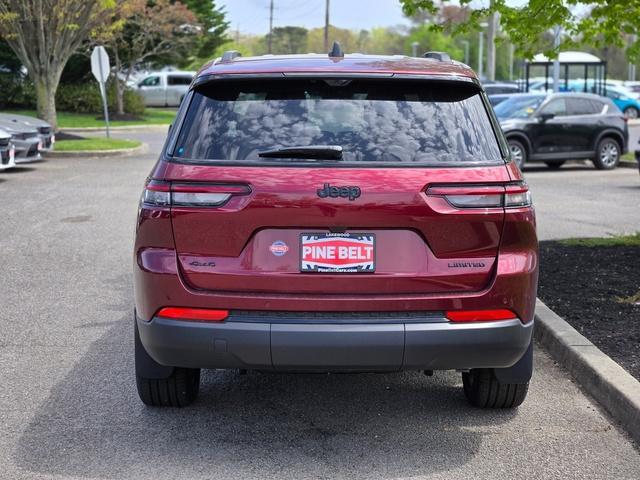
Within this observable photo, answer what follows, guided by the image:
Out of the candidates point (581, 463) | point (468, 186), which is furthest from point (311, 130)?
point (581, 463)

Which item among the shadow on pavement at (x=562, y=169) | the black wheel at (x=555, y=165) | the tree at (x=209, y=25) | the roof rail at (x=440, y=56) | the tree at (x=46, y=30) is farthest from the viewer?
the tree at (x=209, y=25)

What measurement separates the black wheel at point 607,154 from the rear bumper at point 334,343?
17.7m

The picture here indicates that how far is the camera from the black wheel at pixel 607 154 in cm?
2111

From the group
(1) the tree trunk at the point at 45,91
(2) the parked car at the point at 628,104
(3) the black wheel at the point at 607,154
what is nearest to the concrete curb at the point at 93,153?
(1) the tree trunk at the point at 45,91

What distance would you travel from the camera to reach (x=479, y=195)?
4297 mm

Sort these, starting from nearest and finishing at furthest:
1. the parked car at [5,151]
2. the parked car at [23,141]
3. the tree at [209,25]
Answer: the parked car at [5,151] < the parked car at [23,141] < the tree at [209,25]

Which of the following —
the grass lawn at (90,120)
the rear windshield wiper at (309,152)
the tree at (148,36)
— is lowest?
the grass lawn at (90,120)

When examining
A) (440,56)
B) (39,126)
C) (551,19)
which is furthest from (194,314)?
(39,126)

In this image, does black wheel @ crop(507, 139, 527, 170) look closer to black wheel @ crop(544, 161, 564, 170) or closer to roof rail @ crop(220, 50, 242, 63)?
black wheel @ crop(544, 161, 564, 170)

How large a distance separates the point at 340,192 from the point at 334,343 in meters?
0.66

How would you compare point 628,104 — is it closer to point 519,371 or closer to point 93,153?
point 93,153

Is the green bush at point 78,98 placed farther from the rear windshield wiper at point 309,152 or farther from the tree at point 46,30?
the rear windshield wiper at point 309,152

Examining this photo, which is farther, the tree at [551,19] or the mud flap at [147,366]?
the tree at [551,19]

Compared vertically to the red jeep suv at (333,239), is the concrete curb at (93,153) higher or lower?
lower
